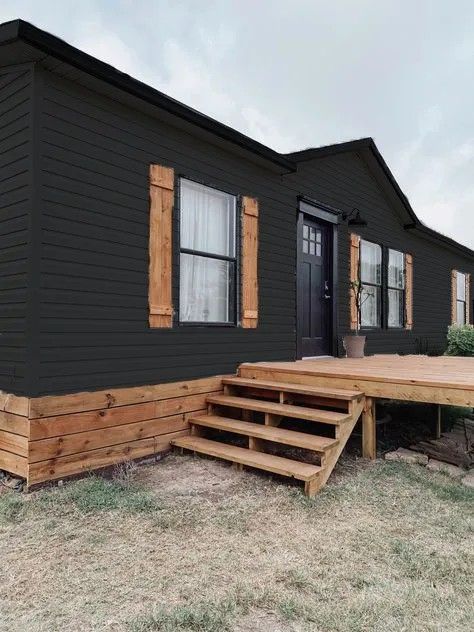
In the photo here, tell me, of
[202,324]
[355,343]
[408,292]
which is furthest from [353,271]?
[202,324]

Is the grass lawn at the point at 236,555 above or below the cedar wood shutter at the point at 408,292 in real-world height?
below

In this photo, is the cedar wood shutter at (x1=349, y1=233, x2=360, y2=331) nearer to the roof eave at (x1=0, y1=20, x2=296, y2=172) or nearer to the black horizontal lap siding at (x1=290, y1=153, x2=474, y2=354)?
the black horizontal lap siding at (x1=290, y1=153, x2=474, y2=354)

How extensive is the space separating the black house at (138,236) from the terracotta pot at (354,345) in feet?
0.89

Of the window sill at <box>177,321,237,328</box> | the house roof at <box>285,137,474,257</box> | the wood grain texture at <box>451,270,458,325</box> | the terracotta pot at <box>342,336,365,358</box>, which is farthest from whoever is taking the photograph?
the wood grain texture at <box>451,270,458,325</box>

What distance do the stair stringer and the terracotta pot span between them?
2523 mm

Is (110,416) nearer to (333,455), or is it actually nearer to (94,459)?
(94,459)

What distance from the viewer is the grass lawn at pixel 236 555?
6.27 feet

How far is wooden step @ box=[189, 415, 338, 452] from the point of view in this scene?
350 centimetres

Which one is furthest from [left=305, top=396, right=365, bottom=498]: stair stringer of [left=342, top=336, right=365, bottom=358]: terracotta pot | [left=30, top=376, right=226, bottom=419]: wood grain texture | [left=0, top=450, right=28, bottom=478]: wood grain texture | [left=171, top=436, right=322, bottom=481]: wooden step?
[left=342, top=336, right=365, bottom=358]: terracotta pot

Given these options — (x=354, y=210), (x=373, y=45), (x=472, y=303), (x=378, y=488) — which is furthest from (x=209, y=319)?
(x=373, y=45)

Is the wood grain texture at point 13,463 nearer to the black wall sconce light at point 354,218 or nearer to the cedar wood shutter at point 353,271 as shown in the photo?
the cedar wood shutter at point 353,271

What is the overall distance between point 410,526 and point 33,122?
3.75 m

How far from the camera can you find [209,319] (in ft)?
15.7

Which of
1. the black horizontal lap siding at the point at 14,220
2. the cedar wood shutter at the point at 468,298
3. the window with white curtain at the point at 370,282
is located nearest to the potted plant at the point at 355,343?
the window with white curtain at the point at 370,282
